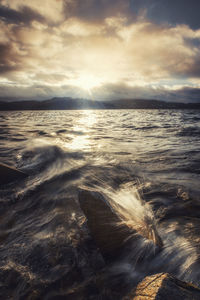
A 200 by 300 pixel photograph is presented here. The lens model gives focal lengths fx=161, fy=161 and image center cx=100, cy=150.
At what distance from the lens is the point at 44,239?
8.87ft

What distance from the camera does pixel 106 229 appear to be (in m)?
2.49

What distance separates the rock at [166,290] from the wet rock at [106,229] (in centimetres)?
82

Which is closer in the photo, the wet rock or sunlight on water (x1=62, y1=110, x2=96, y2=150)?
the wet rock

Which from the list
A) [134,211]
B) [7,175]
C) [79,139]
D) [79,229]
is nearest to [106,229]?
[79,229]

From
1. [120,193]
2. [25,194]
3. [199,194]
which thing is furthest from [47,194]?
[199,194]

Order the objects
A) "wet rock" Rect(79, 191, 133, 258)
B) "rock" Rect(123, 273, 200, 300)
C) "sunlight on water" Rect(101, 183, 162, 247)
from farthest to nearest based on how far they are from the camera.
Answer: "sunlight on water" Rect(101, 183, 162, 247) → "wet rock" Rect(79, 191, 133, 258) → "rock" Rect(123, 273, 200, 300)

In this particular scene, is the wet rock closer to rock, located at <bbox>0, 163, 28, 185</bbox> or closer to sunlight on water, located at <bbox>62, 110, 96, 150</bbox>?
rock, located at <bbox>0, 163, 28, 185</bbox>

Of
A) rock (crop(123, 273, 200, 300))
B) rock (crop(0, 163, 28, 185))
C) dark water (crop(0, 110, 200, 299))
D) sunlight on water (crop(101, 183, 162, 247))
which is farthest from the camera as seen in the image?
rock (crop(0, 163, 28, 185))

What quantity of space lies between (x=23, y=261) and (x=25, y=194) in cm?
207

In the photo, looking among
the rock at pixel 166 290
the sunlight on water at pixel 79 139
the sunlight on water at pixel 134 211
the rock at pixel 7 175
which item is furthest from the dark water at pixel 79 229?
the sunlight on water at pixel 79 139

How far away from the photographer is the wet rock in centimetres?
239

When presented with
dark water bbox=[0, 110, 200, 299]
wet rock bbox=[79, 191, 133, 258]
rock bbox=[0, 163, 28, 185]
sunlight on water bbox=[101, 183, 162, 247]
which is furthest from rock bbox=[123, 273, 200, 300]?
rock bbox=[0, 163, 28, 185]

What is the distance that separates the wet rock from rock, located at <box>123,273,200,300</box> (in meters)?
0.82

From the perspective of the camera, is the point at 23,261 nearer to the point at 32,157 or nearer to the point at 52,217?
the point at 52,217
